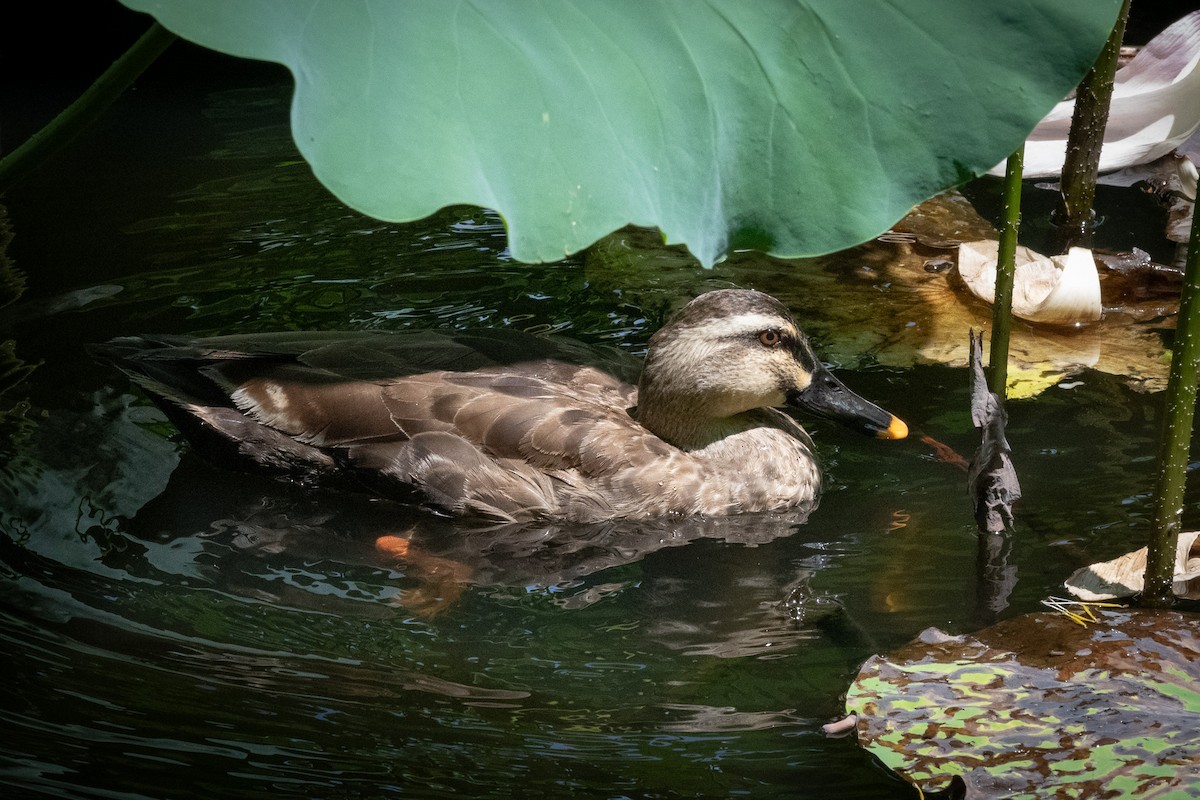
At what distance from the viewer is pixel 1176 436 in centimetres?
316

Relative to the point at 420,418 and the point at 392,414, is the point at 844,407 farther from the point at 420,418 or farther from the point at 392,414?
the point at 392,414

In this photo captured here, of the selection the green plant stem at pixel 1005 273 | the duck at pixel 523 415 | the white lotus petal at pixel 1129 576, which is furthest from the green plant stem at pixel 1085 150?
the white lotus petal at pixel 1129 576

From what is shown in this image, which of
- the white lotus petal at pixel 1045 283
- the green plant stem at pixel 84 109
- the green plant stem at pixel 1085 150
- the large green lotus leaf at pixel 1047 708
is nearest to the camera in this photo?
the green plant stem at pixel 84 109

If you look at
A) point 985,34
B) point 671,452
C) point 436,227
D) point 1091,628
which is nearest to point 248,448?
point 671,452

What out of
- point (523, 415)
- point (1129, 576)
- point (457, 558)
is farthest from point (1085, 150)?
point (457, 558)

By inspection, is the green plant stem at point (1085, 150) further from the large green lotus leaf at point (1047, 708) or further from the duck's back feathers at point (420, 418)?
the large green lotus leaf at point (1047, 708)

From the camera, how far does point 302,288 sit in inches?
248

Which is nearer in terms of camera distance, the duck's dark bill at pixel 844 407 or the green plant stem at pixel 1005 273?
the green plant stem at pixel 1005 273

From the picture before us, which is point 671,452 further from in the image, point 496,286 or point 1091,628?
point 1091,628

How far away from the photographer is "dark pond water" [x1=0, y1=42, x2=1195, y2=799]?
3.26 metres

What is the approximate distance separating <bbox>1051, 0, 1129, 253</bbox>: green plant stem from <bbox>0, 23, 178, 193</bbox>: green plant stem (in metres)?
3.99

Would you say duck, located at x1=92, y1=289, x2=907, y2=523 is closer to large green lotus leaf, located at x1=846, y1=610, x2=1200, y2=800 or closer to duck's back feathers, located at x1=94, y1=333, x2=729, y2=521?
duck's back feathers, located at x1=94, y1=333, x2=729, y2=521

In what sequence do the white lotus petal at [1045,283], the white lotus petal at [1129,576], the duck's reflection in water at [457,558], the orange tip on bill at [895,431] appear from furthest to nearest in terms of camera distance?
the white lotus petal at [1045,283]
the orange tip on bill at [895,431]
the duck's reflection in water at [457,558]
the white lotus petal at [1129,576]

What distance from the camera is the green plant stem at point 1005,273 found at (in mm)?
3676
